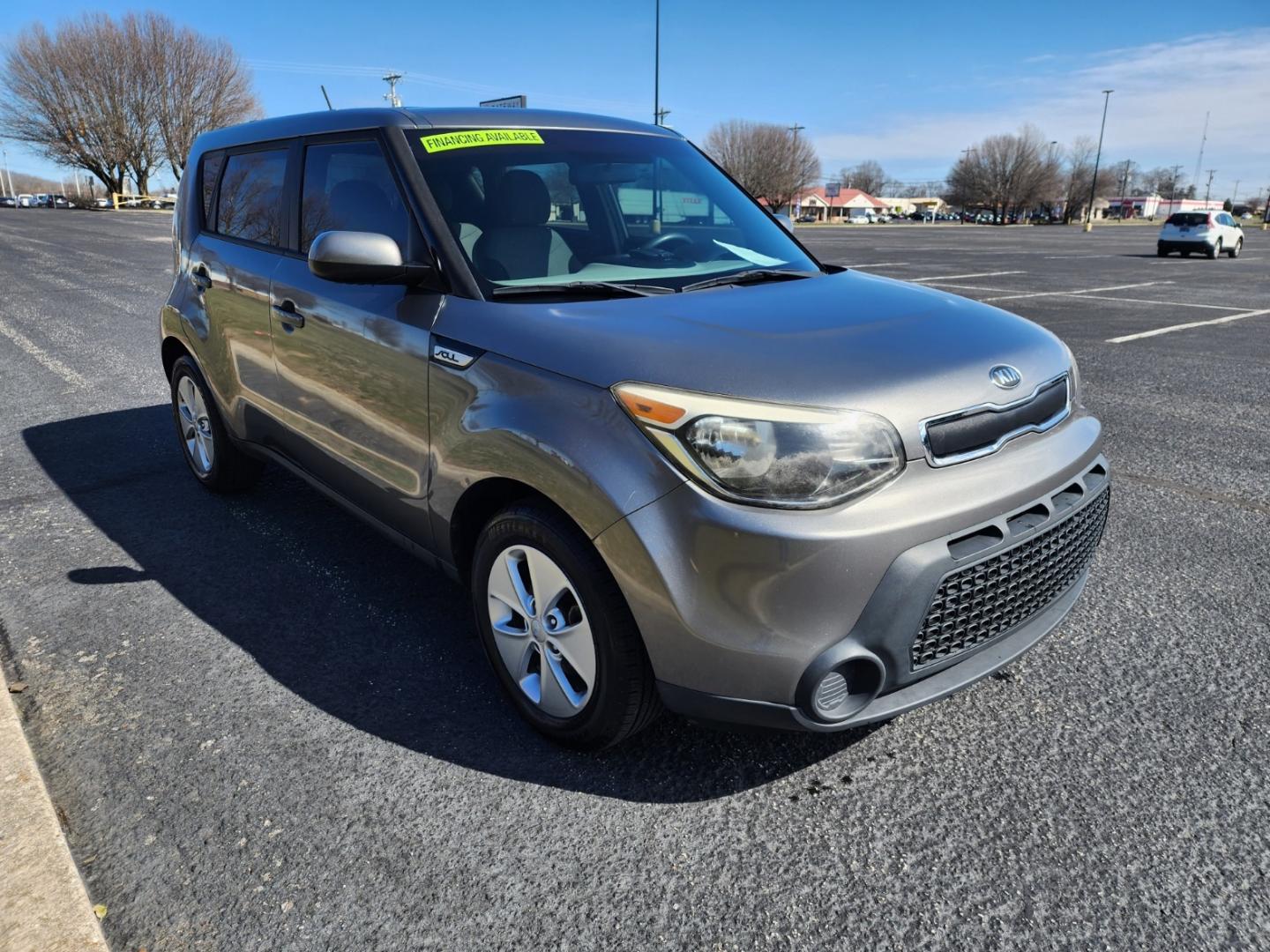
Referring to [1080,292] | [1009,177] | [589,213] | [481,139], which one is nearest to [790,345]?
[589,213]

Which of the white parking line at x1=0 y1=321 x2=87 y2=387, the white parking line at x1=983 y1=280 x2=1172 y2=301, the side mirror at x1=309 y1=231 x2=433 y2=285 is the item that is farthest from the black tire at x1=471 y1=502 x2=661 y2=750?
the white parking line at x1=983 y1=280 x2=1172 y2=301

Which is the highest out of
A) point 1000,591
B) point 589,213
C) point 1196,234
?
point 589,213

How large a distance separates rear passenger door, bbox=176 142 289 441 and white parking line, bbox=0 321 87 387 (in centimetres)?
393

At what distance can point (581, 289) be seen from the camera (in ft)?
8.94

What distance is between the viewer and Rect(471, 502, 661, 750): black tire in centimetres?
221

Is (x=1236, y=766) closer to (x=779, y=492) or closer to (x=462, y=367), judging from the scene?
(x=779, y=492)

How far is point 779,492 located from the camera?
6.56 ft

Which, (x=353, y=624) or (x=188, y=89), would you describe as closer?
(x=353, y=624)

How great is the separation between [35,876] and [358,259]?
176 cm

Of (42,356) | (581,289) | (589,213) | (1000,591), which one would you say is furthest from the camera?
(42,356)

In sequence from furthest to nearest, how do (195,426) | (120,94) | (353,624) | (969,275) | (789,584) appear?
(120,94) → (969,275) → (195,426) → (353,624) → (789,584)

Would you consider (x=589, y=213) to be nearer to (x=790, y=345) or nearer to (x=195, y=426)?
(x=790, y=345)

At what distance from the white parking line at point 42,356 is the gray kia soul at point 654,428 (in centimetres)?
517

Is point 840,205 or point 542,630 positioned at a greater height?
point 840,205
